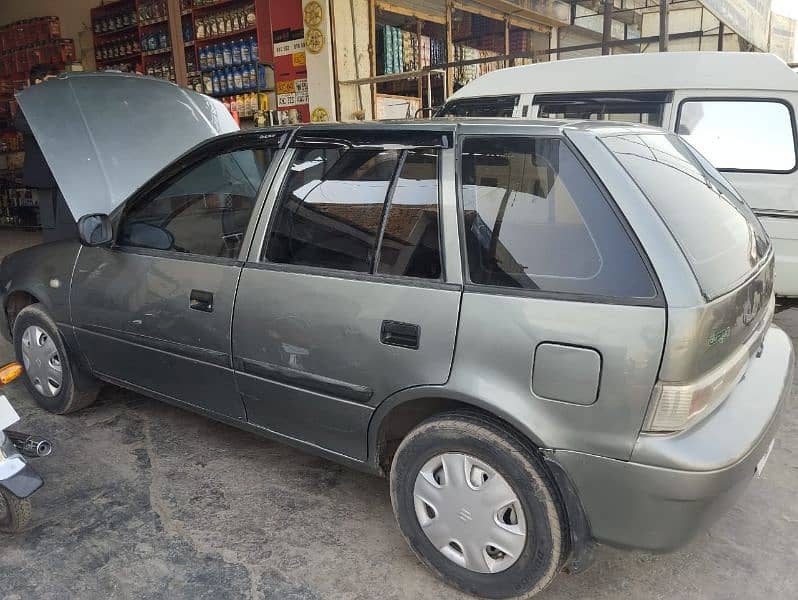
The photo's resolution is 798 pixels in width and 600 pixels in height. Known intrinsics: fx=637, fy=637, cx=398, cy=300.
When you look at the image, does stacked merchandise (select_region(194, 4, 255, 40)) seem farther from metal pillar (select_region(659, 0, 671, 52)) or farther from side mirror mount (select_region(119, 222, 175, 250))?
side mirror mount (select_region(119, 222, 175, 250))

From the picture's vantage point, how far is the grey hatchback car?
1852mm

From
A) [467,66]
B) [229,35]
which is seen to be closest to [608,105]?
[467,66]

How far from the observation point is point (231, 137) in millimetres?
2941

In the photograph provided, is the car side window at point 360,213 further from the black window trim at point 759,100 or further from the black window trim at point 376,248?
the black window trim at point 759,100

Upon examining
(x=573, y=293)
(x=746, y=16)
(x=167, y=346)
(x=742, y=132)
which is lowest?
(x=167, y=346)

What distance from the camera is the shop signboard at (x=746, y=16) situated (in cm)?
601

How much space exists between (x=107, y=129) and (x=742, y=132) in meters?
4.47

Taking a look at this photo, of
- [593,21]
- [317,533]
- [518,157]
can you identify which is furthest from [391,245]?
[593,21]

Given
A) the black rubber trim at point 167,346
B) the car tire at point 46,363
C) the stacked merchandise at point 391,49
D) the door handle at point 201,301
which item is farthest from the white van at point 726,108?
the stacked merchandise at point 391,49

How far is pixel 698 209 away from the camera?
2.17 meters

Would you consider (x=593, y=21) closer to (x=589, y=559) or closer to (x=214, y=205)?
(x=214, y=205)

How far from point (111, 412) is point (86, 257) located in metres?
1.01

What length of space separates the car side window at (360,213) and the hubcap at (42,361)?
1823 mm

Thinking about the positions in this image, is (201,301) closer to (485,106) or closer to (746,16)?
(485,106)
